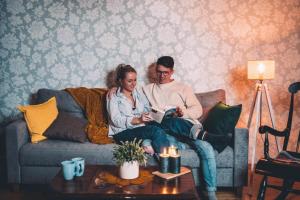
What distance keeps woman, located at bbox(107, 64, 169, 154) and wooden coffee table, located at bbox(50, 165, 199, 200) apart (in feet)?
2.33

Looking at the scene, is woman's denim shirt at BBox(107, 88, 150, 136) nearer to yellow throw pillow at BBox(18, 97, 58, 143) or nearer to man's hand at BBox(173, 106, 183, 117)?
man's hand at BBox(173, 106, 183, 117)

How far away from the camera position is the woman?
115 inches

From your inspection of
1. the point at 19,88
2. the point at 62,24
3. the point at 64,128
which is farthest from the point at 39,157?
the point at 62,24

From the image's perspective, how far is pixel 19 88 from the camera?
3771 mm

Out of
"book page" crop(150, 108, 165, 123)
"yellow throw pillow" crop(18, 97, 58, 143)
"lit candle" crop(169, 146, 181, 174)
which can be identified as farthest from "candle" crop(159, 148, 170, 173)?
"yellow throw pillow" crop(18, 97, 58, 143)

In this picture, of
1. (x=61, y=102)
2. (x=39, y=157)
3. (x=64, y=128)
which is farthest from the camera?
(x=61, y=102)

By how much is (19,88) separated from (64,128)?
101 cm

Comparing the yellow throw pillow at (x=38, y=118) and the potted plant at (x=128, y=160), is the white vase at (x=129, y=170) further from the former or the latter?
the yellow throw pillow at (x=38, y=118)

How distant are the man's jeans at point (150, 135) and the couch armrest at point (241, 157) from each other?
1.94ft

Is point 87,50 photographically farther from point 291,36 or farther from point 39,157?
point 291,36

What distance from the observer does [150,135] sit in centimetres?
293

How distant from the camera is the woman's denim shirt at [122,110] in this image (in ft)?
10.1

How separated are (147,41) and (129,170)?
1.90 meters

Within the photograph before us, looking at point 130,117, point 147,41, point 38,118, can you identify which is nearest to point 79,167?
point 130,117
